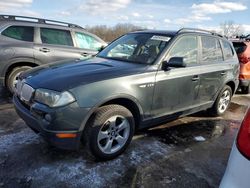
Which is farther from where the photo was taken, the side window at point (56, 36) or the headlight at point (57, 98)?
the side window at point (56, 36)

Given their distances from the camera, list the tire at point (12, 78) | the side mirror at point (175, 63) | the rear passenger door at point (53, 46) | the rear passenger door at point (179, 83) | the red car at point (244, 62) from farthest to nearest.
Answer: the red car at point (244, 62) < the rear passenger door at point (53, 46) < the tire at point (12, 78) < the rear passenger door at point (179, 83) < the side mirror at point (175, 63)

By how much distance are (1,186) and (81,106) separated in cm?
119

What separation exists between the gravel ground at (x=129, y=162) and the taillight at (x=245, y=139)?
4.87 feet

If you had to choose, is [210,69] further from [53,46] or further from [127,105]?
[53,46]

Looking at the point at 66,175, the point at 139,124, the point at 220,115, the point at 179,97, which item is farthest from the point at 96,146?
the point at 220,115

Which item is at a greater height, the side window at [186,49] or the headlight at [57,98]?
the side window at [186,49]

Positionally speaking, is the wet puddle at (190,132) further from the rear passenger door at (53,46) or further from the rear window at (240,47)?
the rear passenger door at (53,46)

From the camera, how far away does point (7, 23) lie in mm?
6148

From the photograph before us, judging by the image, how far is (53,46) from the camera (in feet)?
21.6

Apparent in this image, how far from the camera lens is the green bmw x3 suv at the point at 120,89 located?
3.01 metres

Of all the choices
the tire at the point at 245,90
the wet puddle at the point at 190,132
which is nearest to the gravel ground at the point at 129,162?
the wet puddle at the point at 190,132

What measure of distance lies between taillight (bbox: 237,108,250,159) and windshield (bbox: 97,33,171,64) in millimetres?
2190

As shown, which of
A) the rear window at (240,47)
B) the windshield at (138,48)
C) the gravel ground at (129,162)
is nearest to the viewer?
the gravel ground at (129,162)

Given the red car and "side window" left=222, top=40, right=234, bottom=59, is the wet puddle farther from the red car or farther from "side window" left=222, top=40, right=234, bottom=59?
the red car
